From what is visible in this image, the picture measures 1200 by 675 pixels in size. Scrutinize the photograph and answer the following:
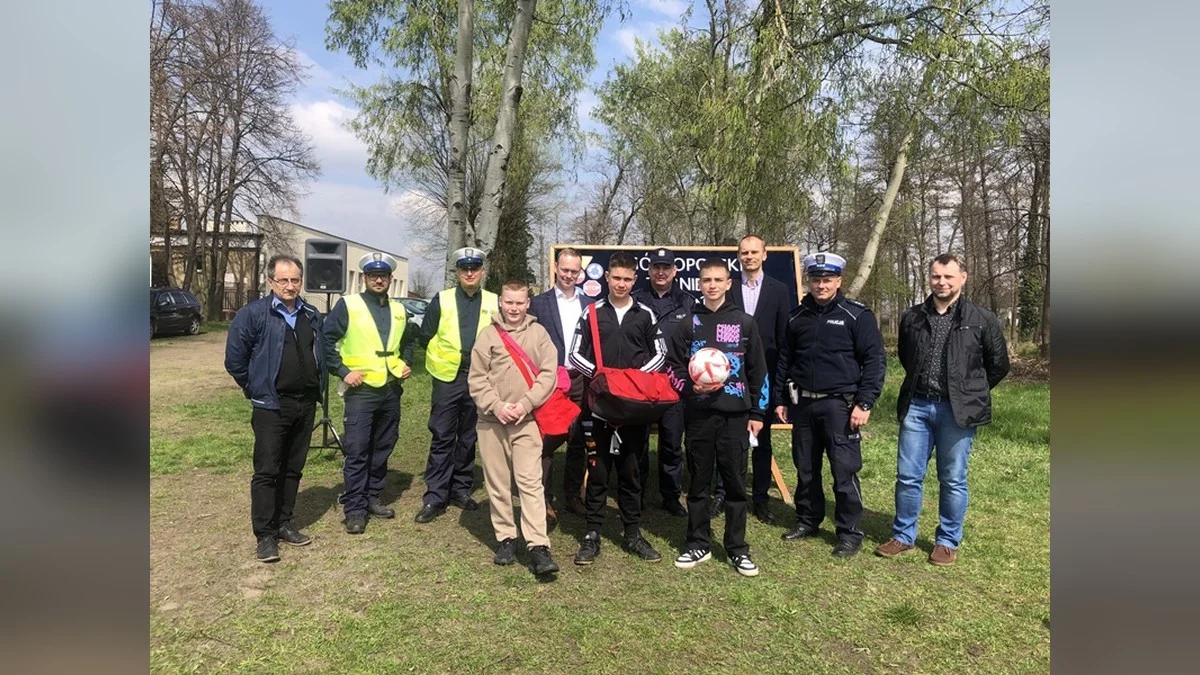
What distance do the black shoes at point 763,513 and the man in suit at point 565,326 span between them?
59.9 inches

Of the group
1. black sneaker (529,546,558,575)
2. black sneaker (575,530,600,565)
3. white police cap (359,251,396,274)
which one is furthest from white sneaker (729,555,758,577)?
white police cap (359,251,396,274)

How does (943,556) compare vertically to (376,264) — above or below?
below

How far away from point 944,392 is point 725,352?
1518 millimetres

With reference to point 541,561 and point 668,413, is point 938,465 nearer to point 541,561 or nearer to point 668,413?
point 668,413

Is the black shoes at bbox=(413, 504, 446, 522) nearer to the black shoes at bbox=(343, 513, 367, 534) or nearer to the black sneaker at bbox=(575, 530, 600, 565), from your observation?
the black shoes at bbox=(343, 513, 367, 534)

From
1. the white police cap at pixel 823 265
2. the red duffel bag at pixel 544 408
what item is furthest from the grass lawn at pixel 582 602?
the white police cap at pixel 823 265

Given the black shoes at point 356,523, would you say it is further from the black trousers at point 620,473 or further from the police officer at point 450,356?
the black trousers at point 620,473

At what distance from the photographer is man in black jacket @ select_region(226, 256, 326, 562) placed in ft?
14.3

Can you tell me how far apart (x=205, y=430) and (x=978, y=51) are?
1259 centimetres

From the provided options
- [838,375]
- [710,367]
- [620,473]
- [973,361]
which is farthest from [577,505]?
[973,361]

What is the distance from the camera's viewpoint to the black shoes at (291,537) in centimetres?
468

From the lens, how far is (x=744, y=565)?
421 cm
